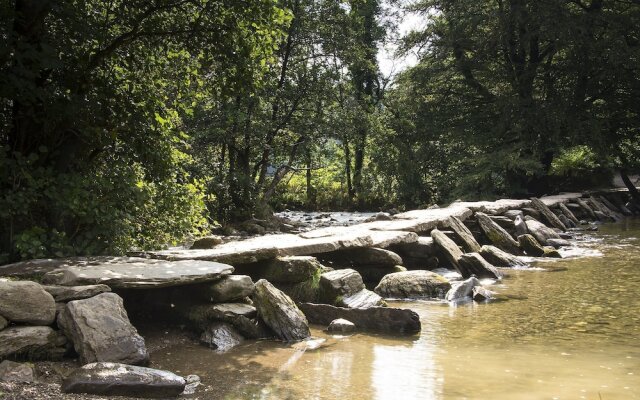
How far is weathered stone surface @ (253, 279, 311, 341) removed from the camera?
5633 mm

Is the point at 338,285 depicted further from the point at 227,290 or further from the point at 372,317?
the point at 227,290

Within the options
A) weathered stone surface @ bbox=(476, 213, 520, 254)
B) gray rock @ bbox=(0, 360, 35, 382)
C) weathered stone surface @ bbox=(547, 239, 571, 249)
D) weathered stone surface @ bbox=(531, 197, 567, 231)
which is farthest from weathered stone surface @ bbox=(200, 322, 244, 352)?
weathered stone surface @ bbox=(531, 197, 567, 231)

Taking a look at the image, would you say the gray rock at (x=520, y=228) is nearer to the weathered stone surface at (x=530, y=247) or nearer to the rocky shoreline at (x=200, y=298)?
the weathered stone surface at (x=530, y=247)

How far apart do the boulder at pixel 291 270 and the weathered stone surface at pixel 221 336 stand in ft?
4.99

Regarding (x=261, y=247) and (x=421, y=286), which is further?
(x=421, y=286)

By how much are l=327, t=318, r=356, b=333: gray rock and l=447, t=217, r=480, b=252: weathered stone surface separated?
559cm

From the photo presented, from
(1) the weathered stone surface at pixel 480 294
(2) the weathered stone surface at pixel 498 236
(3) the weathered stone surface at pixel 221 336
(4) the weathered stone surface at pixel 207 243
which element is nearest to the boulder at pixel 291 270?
(4) the weathered stone surface at pixel 207 243

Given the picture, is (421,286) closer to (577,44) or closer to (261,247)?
(261,247)

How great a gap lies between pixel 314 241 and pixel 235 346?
2.83 meters

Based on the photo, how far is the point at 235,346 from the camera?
17.8 ft

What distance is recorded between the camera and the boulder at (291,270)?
7121 millimetres

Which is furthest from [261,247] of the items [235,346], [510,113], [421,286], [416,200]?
[416,200]

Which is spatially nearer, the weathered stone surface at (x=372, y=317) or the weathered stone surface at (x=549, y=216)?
the weathered stone surface at (x=372, y=317)

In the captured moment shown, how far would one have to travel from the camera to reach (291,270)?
7.12 m
